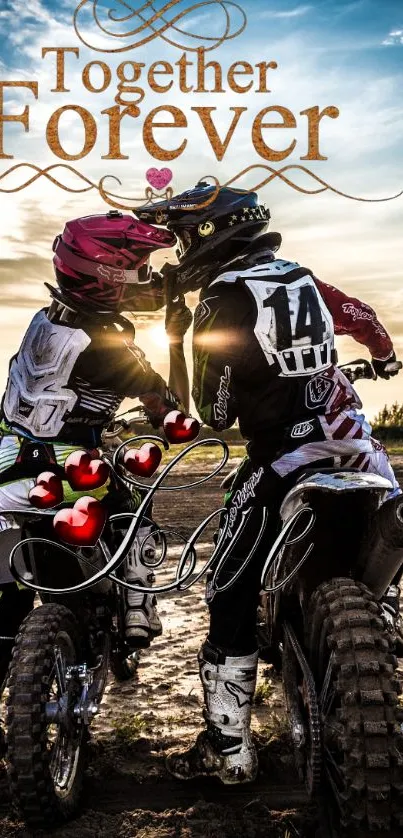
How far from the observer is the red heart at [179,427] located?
131 inches

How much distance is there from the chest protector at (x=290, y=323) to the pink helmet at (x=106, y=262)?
0.74 metres

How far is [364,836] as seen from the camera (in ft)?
9.12

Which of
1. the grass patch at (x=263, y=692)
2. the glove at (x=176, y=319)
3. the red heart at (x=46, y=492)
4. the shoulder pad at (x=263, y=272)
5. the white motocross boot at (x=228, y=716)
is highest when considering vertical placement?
the shoulder pad at (x=263, y=272)

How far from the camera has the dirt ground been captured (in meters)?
3.40

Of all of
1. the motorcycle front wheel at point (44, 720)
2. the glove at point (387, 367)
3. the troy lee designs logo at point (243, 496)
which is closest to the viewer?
the motorcycle front wheel at point (44, 720)

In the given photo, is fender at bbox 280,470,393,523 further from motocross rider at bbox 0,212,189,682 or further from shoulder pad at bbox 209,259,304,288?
motocross rider at bbox 0,212,189,682

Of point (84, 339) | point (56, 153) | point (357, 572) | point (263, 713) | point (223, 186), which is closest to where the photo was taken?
point (357, 572)

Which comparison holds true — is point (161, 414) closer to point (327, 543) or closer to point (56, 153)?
point (327, 543)

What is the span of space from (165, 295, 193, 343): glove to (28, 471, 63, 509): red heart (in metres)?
1.17

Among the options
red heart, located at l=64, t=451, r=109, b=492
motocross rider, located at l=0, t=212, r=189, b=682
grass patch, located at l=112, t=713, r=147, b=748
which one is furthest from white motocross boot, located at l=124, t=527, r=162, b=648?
red heart, located at l=64, t=451, r=109, b=492

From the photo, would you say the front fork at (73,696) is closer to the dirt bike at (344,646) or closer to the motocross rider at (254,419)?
the motocross rider at (254,419)

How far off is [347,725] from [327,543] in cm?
65

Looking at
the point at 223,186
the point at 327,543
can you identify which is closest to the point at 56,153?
the point at 223,186

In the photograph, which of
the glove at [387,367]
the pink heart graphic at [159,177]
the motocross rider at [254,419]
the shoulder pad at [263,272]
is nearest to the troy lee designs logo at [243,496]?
the motocross rider at [254,419]
